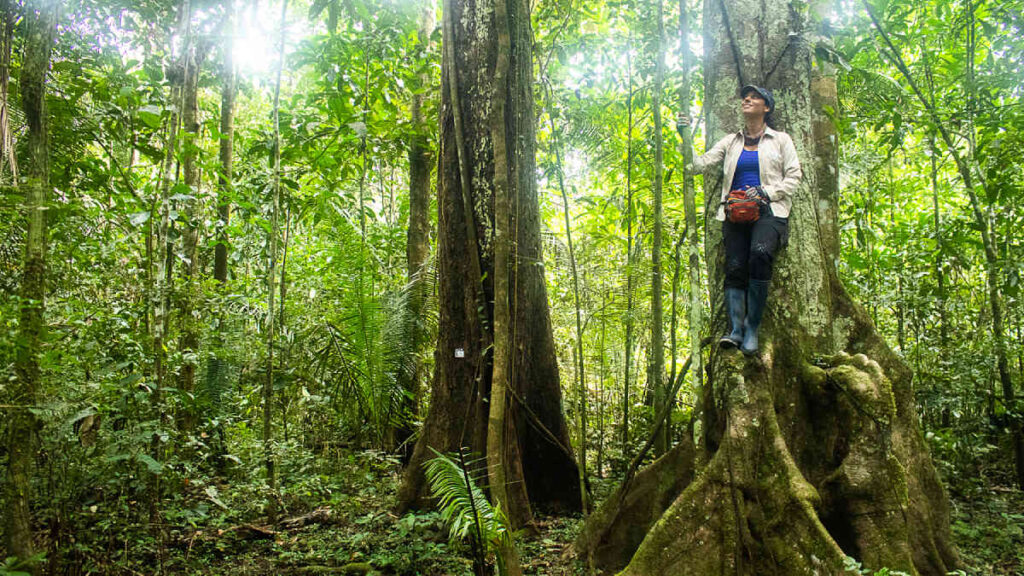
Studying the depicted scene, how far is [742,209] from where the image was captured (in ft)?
11.8

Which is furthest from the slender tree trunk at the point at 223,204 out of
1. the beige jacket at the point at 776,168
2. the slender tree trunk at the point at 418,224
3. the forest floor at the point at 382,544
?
the beige jacket at the point at 776,168

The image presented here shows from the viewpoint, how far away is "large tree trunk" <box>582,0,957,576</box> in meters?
3.10

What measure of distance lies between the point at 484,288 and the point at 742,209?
2.00 meters

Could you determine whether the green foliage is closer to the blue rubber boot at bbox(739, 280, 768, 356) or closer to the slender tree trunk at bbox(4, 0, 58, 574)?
the blue rubber boot at bbox(739, 280, 768, 356)

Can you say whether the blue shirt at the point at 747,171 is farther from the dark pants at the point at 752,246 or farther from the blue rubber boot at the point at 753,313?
the blue rubber boot at the point at 753,313

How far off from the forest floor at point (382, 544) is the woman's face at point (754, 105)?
3046mm

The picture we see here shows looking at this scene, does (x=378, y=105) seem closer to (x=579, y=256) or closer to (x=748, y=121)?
(x=579, y=256)

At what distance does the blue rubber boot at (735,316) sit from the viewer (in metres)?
3.64

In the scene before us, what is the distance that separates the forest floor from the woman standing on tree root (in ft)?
6.47

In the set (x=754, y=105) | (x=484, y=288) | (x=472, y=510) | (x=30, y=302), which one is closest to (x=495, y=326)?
(x=472, y=510)

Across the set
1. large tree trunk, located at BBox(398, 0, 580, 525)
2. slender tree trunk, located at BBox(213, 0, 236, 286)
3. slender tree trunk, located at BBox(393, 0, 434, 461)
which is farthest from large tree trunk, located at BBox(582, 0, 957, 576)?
slender tree trunk, located at BBox(213, 0, 236, 286)

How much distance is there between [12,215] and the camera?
138 inches

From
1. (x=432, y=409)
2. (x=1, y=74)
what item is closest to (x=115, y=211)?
(x=1, y=74)

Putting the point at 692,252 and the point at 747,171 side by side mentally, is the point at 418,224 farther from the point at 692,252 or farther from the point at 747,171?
the point at 747,171
